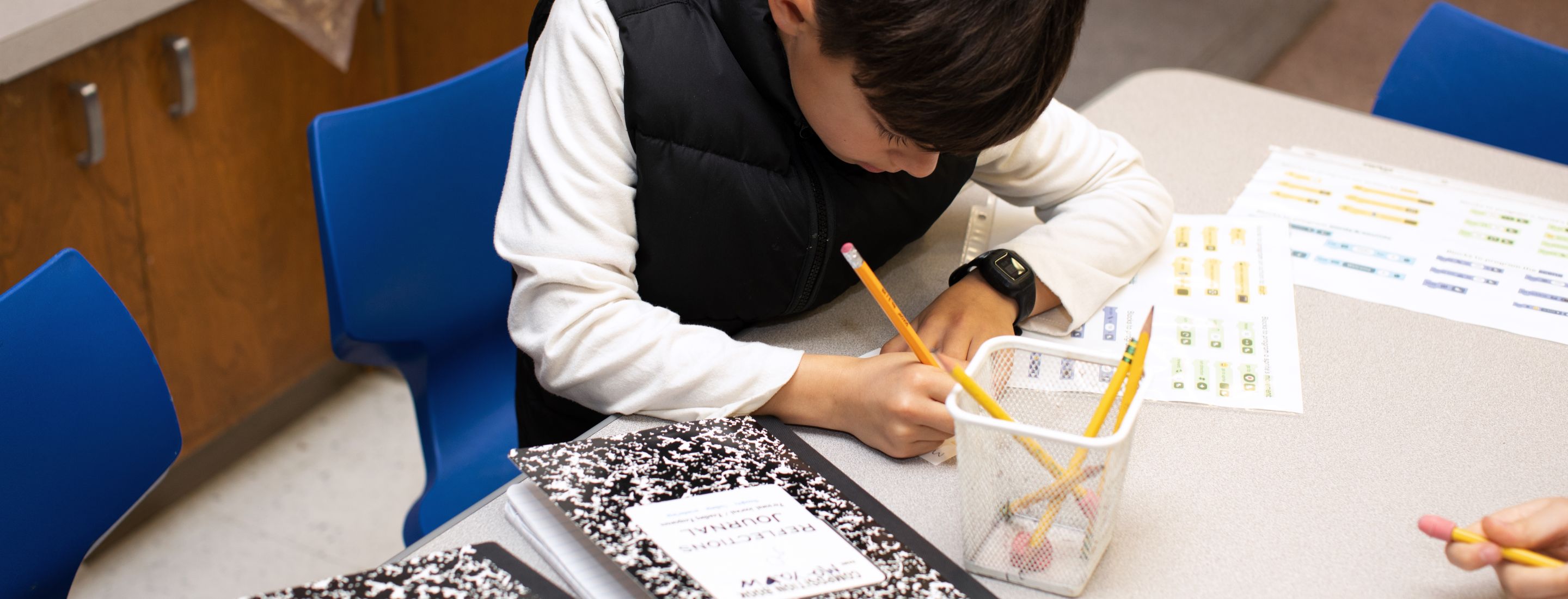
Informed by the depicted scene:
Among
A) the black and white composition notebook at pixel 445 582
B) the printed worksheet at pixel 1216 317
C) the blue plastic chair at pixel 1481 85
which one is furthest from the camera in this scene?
the blue plastic chair at pixel 1481 85

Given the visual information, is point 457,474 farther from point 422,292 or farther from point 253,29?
point 253,29

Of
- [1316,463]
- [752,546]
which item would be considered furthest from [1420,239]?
[752,546]

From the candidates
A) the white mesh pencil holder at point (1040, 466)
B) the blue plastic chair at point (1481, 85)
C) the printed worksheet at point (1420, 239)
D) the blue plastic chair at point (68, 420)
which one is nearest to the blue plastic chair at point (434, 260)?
the blue plastic chair at point (68, 420)

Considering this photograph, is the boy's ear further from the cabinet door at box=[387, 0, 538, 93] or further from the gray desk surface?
the cabinet door at box=[387, 0, 538, 93]

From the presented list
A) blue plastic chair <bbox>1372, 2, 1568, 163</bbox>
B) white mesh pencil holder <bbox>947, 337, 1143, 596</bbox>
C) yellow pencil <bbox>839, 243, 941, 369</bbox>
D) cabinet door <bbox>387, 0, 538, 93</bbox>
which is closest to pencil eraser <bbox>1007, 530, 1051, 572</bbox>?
white mesh pencil holder <bbox>947, 337, 1143, 596</bbox>

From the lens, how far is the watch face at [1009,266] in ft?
3.11

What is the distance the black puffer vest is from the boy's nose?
0.09 meters

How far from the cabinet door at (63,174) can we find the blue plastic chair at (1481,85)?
1568 mm

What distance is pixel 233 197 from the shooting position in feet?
5.54

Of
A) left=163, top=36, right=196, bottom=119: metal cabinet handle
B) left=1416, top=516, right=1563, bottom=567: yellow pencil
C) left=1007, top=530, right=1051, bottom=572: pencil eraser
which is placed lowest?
left=163, top=36, right=196, bottom=119: metal cabinet handle

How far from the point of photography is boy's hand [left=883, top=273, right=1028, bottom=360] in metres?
0.90

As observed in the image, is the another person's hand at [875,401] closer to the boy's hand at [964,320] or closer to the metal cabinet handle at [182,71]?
the boy's hand at [964,320]

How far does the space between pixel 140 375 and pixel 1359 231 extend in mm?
1031

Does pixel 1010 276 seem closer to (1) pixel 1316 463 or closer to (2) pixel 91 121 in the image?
(1) pixel 1316 463
